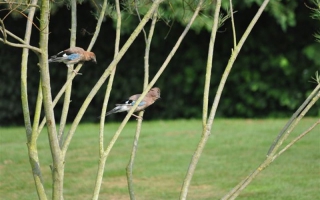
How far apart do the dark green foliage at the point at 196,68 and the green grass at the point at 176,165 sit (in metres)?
2.36

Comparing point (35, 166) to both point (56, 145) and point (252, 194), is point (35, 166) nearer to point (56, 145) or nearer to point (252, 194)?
point (56, 145)

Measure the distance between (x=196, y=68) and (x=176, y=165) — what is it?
20.7ft

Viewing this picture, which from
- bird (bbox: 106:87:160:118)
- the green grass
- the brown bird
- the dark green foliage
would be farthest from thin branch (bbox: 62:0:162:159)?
the dark green foliage

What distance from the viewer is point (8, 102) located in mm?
17188

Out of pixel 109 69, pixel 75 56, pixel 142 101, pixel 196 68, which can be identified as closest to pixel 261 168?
pixel 109 69

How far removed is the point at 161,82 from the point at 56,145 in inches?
463

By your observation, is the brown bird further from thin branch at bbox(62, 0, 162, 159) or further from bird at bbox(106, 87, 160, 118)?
thin branch at bbox(62, 0, 162, 159)

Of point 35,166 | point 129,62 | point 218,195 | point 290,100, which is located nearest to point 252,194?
point 218,195

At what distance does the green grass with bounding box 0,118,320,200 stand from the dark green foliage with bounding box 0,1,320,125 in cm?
236

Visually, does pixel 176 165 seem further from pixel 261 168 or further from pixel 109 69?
pixel 109 69

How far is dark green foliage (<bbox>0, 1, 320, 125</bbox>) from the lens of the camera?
1521 cm

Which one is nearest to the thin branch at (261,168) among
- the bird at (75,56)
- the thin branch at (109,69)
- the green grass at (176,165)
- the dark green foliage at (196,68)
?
the thin branch at (109,69)

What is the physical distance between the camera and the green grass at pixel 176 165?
8.37 meters

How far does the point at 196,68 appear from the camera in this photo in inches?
629
